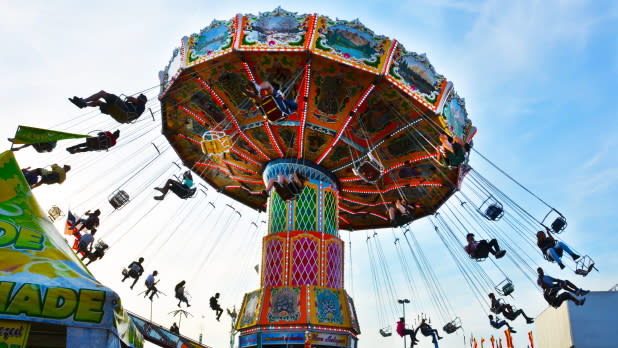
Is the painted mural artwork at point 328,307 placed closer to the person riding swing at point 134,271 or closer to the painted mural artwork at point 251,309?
the painted mural artwork at point 251,309

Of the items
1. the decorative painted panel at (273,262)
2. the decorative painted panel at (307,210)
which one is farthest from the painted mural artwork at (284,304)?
the decorative painted panel at (307,210)

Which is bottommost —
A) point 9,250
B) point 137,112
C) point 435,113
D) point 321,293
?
point 9,250

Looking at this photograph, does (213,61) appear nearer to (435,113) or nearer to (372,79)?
(372,79)

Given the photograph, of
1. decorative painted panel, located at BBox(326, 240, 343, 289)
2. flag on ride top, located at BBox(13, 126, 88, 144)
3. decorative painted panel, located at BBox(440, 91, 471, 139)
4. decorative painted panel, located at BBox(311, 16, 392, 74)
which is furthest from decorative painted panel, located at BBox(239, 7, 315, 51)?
flag on ride top, located at BBox(13, 126, 88, 144)

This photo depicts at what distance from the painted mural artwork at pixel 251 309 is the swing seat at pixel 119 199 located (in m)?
4.36

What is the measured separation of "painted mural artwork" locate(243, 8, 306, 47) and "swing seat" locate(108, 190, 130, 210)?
5257mm

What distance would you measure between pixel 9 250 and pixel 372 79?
9233 mm

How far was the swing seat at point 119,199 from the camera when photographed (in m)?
13.5

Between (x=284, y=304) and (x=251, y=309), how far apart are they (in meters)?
1.07

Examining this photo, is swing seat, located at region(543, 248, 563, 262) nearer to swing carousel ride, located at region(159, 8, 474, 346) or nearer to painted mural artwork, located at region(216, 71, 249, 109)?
swing carousel ride, located at region(159, 8, 474, 346)

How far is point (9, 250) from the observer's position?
5.66m

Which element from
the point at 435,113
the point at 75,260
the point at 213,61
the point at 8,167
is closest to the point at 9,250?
the point at 75,260

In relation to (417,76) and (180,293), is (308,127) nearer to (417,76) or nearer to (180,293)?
(417,76)

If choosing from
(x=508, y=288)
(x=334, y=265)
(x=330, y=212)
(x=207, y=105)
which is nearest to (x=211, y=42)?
(x=207, y=105)
